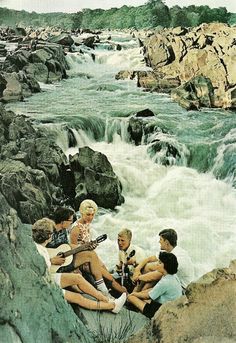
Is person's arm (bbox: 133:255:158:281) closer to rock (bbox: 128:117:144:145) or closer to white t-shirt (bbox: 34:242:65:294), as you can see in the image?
white t-shirt (bbox: 34:242:65:294)

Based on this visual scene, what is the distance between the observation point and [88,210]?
3.52 metres

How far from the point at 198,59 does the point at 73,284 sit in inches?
74.8

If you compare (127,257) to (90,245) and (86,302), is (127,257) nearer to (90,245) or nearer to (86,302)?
(90,245)

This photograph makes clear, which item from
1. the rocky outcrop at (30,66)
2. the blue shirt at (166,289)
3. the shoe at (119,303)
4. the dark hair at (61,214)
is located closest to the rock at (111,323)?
the shoe at (119,303)

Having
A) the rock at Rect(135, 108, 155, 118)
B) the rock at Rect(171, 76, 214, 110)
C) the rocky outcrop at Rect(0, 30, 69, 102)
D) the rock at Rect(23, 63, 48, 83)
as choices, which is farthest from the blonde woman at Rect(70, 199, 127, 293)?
the rock at Rect(171, 76, 214, 110)

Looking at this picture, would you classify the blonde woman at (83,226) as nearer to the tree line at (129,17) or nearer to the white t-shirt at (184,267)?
the white t-shirt at (184,267)

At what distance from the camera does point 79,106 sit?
3945 millimetres

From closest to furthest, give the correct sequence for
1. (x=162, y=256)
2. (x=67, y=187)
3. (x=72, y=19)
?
(x=162, y=256), (x=67, y=187), (x=72, y=19)

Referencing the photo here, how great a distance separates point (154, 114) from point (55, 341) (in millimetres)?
1553

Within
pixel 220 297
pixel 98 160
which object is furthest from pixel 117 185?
pixel 220 297

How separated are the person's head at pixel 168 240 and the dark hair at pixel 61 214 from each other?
0.51 metres

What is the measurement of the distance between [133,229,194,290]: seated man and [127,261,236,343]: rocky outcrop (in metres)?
0.08

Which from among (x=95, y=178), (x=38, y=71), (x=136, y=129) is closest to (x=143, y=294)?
(x=95, y=178)

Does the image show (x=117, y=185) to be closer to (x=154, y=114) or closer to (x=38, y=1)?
(x=154, y=114)
